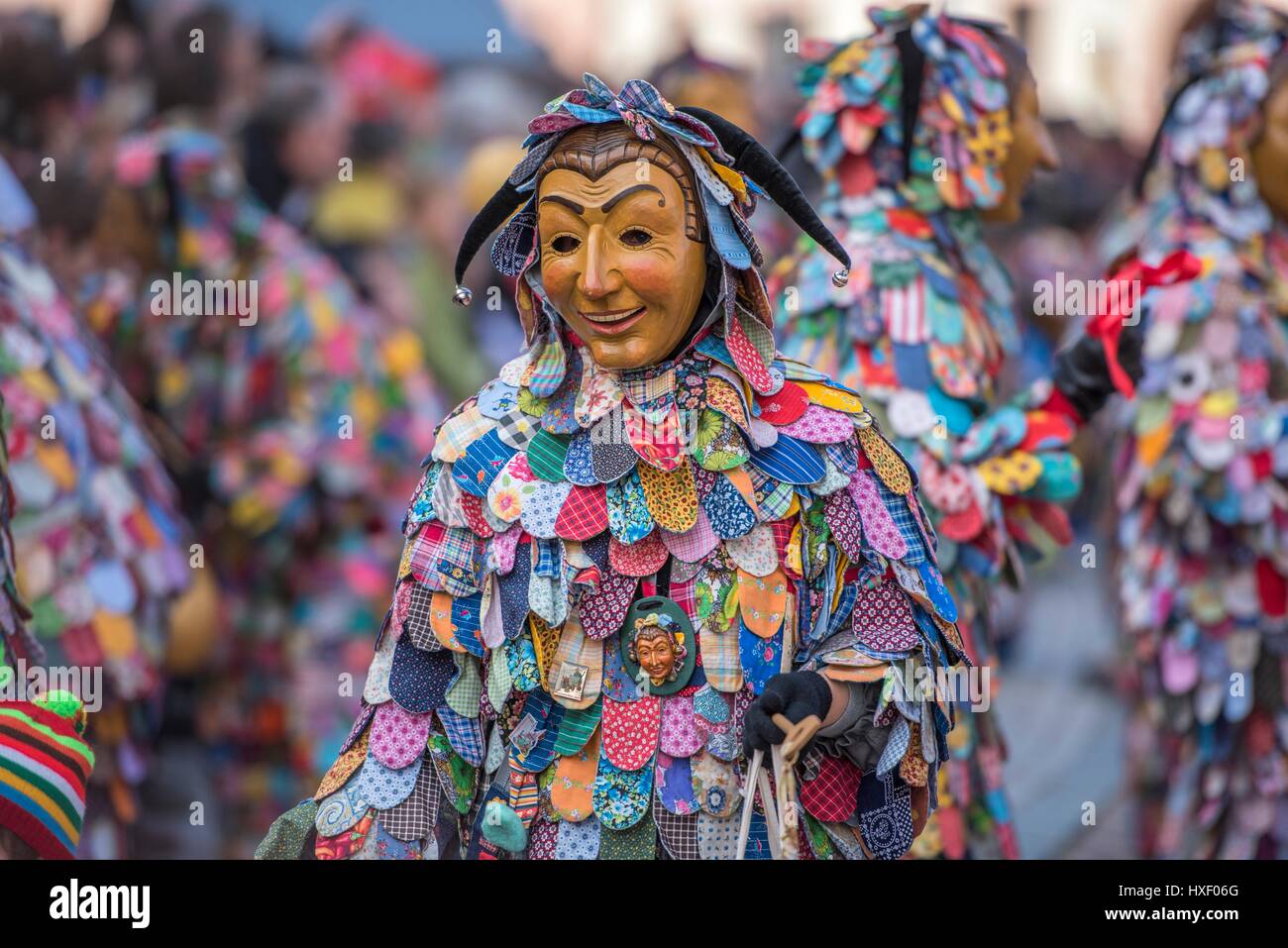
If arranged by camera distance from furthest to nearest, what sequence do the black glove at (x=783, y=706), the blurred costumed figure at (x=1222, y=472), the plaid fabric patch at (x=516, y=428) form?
the blurred costumed figure at (x=1222, y=472)
the plaid fabric patch at (x=516, y=428)
the black glove at (x=783, y=706)

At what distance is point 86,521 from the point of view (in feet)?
15.2

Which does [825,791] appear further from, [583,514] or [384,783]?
[384,783]

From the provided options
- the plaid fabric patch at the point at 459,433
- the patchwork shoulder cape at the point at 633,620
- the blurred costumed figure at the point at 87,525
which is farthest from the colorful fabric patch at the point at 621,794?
the blurred costumed figure at the point at 87,525

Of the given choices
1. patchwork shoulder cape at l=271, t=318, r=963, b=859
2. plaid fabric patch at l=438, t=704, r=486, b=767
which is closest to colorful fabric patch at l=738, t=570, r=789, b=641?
patchwork shoulder cape at l=271, t=318, r=963, b=859

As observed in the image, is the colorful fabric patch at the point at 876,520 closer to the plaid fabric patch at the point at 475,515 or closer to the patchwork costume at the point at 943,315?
the plaid fabric patch at the point at 475,515

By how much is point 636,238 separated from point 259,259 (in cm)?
327

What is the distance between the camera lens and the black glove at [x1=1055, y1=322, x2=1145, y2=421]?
13.3ft

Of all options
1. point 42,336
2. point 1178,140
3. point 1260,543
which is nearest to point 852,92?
point 1178,140

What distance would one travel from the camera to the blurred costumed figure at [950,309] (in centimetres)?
417

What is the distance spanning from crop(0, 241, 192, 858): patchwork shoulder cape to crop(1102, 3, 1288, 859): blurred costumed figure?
2.63m

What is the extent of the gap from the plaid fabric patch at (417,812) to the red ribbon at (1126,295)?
184 centimetres

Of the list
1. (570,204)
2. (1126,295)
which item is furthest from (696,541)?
(1126,295)

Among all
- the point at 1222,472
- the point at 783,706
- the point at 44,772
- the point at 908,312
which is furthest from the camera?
the point at 1222,472

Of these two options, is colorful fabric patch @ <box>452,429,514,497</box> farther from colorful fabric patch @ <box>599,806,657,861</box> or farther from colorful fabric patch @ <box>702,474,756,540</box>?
colorful fabric patch @ <box>599,806,657,861</box>
